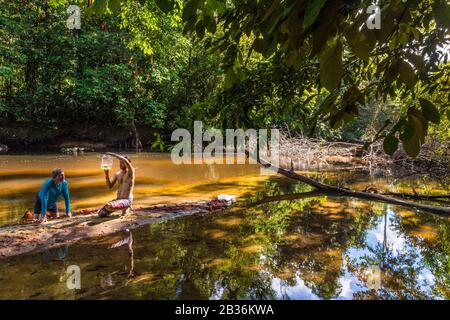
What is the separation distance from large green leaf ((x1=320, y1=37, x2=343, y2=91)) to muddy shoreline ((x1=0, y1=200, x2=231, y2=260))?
630 cm

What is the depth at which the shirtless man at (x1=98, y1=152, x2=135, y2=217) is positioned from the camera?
7723mm

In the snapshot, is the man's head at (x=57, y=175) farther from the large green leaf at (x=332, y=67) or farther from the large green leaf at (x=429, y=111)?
the large green leaf at (x=429, y=111)

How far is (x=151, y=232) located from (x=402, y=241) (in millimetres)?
5174

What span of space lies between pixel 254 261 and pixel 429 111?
5166mm

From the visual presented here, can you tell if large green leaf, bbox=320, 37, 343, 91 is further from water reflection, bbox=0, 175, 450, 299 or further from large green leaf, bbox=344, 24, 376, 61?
water reflection, bbox=0, 175, 450, 299

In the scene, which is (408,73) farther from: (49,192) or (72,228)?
(49,192)

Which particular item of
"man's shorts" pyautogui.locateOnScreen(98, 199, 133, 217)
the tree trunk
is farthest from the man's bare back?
the tree trunk

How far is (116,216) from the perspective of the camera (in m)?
7.87

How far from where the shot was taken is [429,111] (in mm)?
1026

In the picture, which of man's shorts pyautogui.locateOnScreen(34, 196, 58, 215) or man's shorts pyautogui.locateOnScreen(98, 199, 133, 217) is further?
man's shorts pyautogui.locateOnScreen(98, 199, 133, 217)

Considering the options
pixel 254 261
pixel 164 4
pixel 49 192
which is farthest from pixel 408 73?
pixel 49 192
